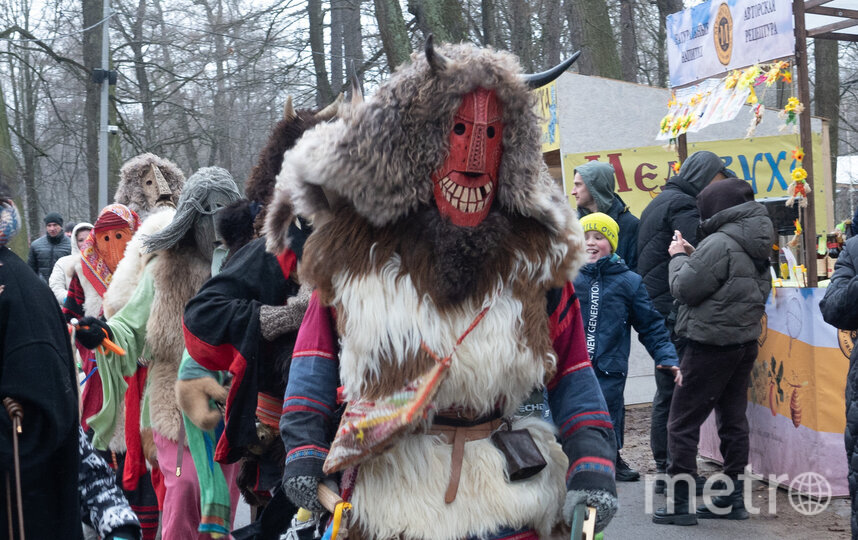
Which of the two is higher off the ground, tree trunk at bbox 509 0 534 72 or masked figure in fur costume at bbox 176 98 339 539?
tree trunk at bbox 509 0 534 72

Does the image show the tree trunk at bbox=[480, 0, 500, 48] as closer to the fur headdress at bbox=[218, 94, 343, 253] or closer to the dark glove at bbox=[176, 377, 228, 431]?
the fur headdress at bbox=[218, 94, 343, 253]

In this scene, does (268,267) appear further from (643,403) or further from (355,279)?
(643,403)

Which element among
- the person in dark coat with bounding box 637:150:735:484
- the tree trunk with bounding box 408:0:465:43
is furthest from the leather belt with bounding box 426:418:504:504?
the tree trunk with bounding box 408:0:465:43

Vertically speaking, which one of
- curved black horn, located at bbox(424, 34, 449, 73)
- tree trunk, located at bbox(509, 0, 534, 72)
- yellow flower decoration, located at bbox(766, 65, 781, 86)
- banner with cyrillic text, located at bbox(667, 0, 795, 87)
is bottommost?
curved black horn, located at bbox(424, 34, 449, 73)

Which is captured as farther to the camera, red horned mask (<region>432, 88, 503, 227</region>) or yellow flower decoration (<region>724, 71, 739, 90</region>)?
yellow flower decoration (<region>724, 71, 739, 90</region>)

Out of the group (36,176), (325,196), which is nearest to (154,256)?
(325,196)

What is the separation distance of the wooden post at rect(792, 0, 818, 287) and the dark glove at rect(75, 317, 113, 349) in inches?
167

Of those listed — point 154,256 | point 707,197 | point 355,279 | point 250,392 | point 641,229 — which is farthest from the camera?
point 641,229

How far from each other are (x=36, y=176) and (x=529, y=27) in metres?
15.7

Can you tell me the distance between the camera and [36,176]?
2619 centimetres

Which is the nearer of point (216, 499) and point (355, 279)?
point (355, 279)

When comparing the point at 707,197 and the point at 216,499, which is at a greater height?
the point at 707,197

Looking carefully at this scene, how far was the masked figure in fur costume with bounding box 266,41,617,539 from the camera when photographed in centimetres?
267

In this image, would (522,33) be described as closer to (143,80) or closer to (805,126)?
(805,126)
